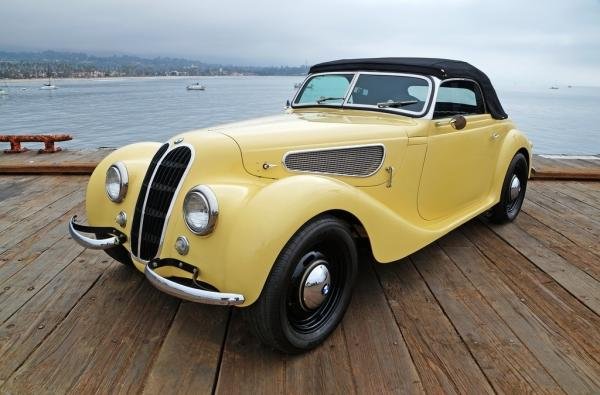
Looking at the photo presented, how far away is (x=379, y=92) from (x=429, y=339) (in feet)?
6.25

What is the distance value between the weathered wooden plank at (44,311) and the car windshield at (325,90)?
84.0 inches

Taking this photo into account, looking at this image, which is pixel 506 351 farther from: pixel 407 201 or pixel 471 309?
pixel 407 201

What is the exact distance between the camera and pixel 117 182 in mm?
2592

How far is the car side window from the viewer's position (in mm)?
3239

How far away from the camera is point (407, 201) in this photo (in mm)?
2951

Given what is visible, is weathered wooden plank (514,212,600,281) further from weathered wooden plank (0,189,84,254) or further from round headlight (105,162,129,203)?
weathered wooden plank (0,189,84,254)

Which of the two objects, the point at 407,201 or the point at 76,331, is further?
the point at 407,201

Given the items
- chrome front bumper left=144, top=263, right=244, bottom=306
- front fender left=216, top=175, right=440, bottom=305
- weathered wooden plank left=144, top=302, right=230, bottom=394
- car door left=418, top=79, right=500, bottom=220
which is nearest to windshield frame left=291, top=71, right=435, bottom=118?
car door left=418, top=79, right=500, bottom=220

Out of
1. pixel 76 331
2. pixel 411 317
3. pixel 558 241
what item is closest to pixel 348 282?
pixel 411 317

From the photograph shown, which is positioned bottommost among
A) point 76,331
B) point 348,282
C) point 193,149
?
point 76,331

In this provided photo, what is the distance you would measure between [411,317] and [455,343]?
312 mm

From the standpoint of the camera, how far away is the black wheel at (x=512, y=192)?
4.02 metres

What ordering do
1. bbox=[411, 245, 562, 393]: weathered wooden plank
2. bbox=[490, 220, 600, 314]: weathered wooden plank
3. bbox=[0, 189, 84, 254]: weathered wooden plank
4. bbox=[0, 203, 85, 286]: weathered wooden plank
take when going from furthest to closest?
bbox=[0, 189, 84, 254]: weathered wooden plank
bbox=[0, 203, 85, 286]: weathered wooden plank
bbox=[490, 220, 600, 314]: weathered wooden plank
bbox=[411, 245, 562, 393]: weathered wooden plank

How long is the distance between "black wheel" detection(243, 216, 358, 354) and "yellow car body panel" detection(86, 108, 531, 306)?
7cm
